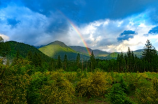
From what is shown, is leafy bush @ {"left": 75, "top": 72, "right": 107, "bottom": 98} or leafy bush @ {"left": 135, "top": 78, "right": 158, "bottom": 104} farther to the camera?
leafy bush @ {"left": 75, "top": 72, "right": 107, "bottom": 98}

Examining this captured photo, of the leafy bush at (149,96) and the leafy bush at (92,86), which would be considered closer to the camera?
the leafy bush at (149,96)

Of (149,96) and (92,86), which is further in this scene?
(92,86)

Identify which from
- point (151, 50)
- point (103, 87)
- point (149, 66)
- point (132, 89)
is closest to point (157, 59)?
point (149, 66)

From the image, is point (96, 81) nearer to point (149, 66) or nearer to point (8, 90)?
point (8, 90)

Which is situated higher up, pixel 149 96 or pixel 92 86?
pixel 149 96

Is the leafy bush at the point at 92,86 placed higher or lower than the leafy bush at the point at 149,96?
lower

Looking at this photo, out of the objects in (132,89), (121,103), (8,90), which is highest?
(8,90)

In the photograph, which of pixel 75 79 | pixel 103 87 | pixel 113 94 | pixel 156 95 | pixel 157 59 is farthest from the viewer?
pixel 157 59

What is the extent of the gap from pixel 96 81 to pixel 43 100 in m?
10.3

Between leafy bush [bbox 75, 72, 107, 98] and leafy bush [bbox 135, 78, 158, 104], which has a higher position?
leafy bush [bbox 135, 78, 158, 104]

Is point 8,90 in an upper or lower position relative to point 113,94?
upper

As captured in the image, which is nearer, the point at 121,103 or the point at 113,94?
the point at 121,103

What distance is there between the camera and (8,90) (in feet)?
20.0

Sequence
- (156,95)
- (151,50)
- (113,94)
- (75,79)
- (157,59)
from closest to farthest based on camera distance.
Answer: (156,95) → (113,94) → (75,79) → (157,59) → (151,50)
